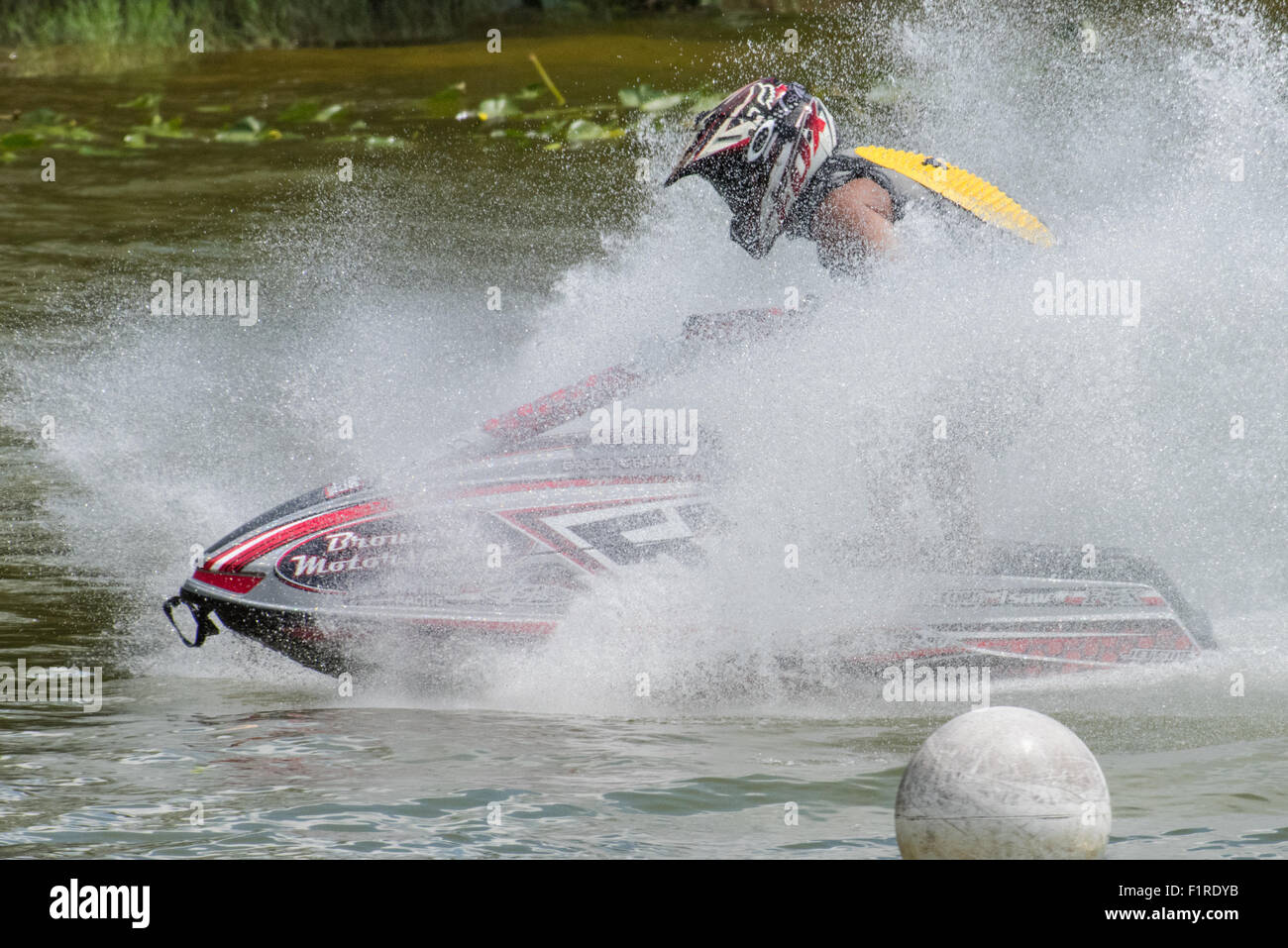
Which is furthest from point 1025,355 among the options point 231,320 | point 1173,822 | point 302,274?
point 302,274

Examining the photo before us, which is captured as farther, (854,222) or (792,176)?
(792,176)

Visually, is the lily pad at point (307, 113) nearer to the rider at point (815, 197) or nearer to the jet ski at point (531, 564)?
the rider at point (815, 197)

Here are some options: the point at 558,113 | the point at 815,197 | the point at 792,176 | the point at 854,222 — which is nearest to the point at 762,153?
the point at 792,176

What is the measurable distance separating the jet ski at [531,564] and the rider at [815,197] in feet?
0.85

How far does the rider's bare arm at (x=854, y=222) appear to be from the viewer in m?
6.88

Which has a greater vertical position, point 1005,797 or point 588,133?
point 588,133

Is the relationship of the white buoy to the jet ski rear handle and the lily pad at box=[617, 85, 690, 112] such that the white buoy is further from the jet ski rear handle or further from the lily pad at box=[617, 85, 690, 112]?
the lily pad at box=[617, 85, 690, 112]

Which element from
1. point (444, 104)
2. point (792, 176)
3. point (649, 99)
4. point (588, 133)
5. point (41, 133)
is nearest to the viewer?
point (792, 176)

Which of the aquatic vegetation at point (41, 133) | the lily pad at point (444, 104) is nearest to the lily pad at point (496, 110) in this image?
the lily pad at point (444, 104)

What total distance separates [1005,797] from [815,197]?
10.6 feet

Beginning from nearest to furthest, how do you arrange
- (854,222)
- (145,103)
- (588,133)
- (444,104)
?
(854,222) → (588,133) → (444,104) → (145,103)

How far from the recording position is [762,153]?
6.97 m

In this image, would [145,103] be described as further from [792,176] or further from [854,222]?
[854,222]

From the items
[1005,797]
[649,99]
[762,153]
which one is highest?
[649,99]
